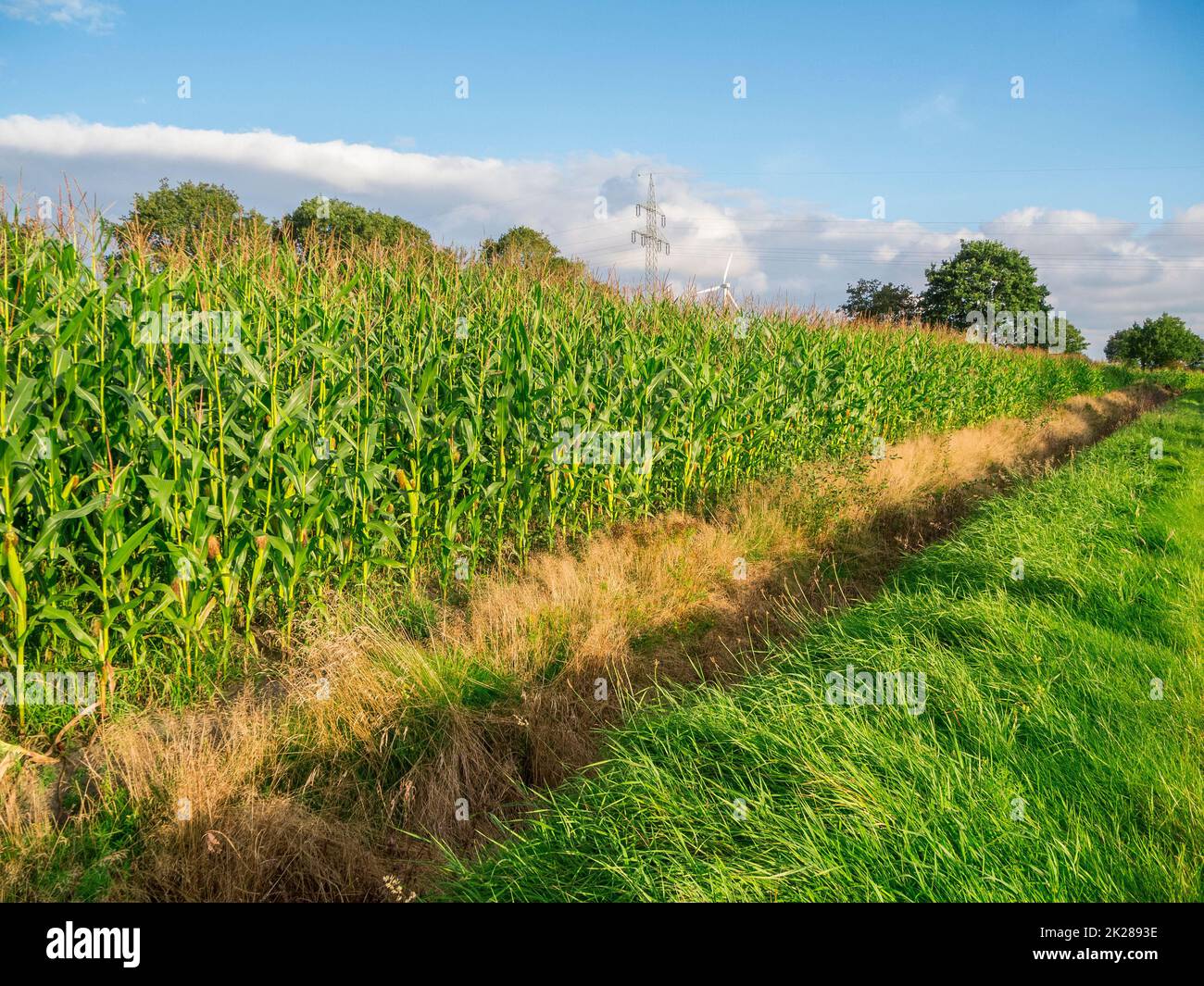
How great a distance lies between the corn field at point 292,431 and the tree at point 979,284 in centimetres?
4846

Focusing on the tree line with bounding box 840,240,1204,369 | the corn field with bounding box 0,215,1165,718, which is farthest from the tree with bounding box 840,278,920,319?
the corn field with bounding box 0,215,1165,718

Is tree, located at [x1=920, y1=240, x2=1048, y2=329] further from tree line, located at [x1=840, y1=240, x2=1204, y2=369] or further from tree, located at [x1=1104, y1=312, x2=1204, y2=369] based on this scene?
tree, located at [x1=1104, y1=312, x2=1204, y2=369]

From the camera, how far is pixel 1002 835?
94.7 inches

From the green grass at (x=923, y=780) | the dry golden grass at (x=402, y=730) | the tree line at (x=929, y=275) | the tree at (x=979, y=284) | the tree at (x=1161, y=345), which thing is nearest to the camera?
the green grass at (x=923, y=780)

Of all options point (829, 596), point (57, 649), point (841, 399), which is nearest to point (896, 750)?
point (829, 596)

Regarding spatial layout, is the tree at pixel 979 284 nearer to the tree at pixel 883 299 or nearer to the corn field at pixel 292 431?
the tree at pixel 883 299

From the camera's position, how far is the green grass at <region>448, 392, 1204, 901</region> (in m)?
2.30

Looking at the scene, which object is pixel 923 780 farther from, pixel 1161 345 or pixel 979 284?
pixel 1161 345

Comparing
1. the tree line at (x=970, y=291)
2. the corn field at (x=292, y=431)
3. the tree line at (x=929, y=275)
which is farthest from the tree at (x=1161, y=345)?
the corn field at (x=292, y=431)

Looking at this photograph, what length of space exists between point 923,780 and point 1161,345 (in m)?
79.2

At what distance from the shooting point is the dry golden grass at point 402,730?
3.03 meters

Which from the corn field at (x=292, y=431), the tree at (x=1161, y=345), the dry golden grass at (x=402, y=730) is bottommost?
the dry golden grass at (x=402, y=730)

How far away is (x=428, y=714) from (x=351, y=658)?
24.2 inches

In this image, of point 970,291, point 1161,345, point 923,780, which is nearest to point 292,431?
point 923,780
